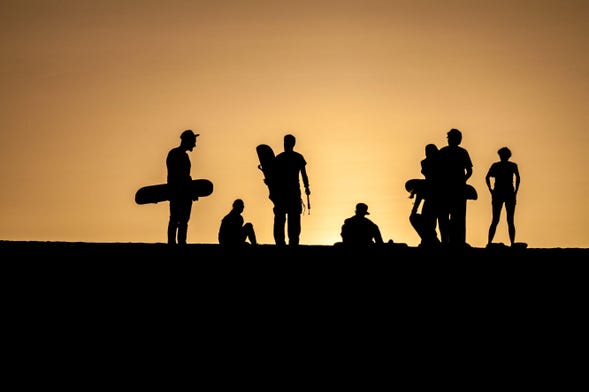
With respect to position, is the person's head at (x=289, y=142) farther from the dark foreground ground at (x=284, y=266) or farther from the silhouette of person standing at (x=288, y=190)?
the dark foreground ground at (x=284, y=266)

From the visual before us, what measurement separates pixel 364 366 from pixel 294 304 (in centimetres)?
122

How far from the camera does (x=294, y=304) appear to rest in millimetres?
13836

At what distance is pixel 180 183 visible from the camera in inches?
631

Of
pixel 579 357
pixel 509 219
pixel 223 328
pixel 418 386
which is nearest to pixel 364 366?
pixel 418 386

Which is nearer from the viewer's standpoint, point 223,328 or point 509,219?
point 223,328

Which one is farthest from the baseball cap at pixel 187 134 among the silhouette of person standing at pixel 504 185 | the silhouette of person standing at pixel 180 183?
the silhouette of person standing at pixel 504 185

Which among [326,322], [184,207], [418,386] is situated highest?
[184,207]

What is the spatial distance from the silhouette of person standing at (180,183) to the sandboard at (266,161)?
1466 millimetres

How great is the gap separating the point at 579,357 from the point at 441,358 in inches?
67.0

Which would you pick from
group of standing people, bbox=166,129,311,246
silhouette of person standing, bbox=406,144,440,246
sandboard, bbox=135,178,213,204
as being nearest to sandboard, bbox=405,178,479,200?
silhouette of person standing, bbox=406,144,440,246

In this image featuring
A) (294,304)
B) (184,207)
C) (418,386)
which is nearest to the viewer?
(418,386)

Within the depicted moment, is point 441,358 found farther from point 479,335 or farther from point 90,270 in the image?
point 90,270

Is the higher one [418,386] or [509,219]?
[509,219]

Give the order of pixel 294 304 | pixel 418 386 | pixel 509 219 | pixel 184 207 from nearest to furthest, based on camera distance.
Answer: pixel 418 386 → pixel 294 304 → pixel 184 207 → pixel 509 219
